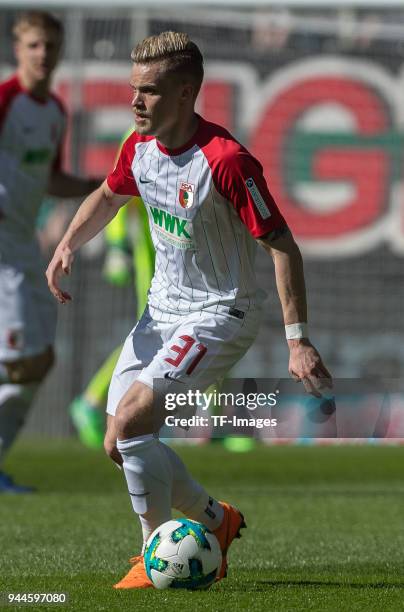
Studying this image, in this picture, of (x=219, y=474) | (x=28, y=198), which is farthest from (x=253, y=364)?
(x=28, y=198)

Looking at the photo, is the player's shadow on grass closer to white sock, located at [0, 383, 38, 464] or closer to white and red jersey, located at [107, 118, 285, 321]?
white and red jersey, located at [107, 118, 285, 321]

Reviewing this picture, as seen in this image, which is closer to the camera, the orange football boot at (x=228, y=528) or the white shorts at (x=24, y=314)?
the orange football boot at (x=228, y=528)

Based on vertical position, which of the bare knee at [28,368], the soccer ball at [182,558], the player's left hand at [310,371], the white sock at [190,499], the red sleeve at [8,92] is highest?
the red sleeve at [8,92]

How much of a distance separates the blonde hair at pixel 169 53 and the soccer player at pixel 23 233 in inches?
153

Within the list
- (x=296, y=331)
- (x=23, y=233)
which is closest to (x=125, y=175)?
(x=296, y=331)

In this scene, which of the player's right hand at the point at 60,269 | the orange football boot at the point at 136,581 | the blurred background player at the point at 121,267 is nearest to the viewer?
the orange football boot at the point at 136,581

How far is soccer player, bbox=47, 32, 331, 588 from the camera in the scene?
182 inches

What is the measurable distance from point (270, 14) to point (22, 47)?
18.4 feet

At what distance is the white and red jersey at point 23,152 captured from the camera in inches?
341

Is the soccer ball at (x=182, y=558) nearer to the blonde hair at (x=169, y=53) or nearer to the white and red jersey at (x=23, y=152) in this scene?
the blonde hair at (x=169, y=53)

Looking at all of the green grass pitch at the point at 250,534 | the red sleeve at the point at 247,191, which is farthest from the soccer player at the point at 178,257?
the green grass pitch at the point at 250,534

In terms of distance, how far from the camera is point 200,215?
4.73m

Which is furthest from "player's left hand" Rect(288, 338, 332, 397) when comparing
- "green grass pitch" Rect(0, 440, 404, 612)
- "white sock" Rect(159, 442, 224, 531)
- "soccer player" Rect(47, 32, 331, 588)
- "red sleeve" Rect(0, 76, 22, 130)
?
"red sleeve" Rect(0, 76, 22, 130)

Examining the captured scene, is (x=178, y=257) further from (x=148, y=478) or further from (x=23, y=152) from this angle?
(x=23, y=152)
